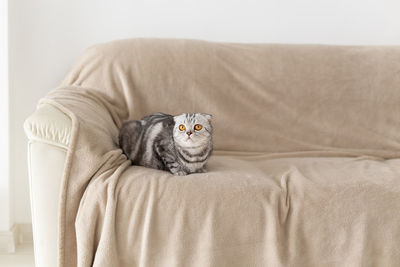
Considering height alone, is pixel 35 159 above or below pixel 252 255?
above

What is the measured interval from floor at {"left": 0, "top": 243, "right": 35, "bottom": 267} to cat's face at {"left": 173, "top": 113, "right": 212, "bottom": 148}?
1091 millimetres

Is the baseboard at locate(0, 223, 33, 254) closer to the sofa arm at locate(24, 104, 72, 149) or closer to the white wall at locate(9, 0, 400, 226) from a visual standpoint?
the white wall at locate(9, 0, 400, 226)

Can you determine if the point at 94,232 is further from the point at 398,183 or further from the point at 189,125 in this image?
the point at 398,183

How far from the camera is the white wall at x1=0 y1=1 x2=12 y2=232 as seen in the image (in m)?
2.41

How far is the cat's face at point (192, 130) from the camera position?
189cm

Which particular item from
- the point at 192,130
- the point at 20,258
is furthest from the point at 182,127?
the point at 20,258

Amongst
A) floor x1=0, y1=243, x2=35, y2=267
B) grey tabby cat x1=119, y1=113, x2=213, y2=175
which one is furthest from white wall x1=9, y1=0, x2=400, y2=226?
grey tabby cat x1=119, y1=113, x2=213, y2=175

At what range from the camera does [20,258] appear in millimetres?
2416

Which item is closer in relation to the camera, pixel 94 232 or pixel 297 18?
pixel 94 232

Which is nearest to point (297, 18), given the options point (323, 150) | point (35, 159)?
point (323, 150)

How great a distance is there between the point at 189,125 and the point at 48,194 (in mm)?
617

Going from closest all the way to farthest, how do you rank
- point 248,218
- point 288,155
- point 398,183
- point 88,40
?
point 248,218
point 398,183
point 288,155
point 88,40

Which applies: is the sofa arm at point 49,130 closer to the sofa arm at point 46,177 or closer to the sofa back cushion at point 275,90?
the sofa arm at point 46,177

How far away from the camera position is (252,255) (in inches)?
67.8
